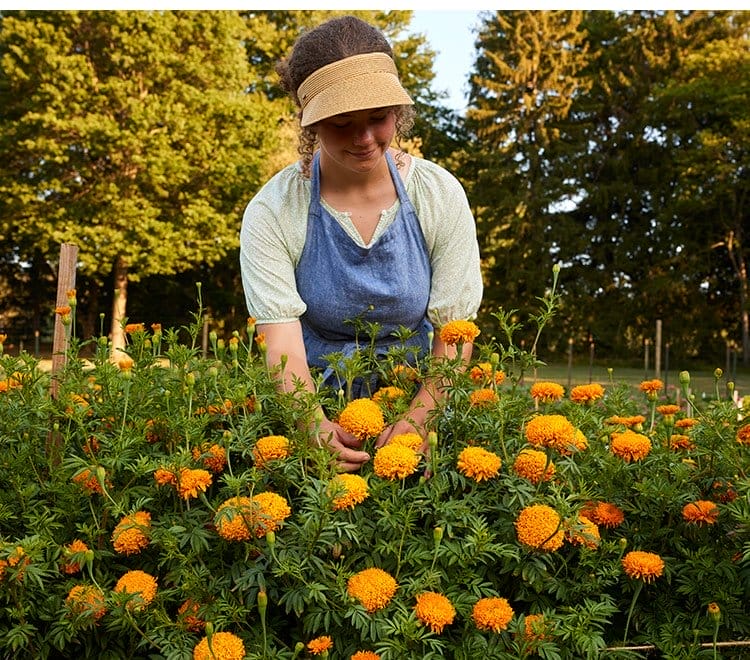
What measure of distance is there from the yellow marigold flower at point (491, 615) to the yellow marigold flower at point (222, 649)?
40 cm

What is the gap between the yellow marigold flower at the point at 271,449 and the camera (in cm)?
150

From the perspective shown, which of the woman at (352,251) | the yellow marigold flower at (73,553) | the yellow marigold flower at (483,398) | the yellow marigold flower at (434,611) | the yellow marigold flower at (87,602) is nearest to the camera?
→ the yellow marigold flower at (434,611)

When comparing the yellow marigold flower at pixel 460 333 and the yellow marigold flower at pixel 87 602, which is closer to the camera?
the yellow marigold flower at pixel 87 602

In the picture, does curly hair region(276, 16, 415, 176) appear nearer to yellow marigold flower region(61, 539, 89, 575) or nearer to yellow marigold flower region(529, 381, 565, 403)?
yellow marigold flower region(529, 381, 565, 403)

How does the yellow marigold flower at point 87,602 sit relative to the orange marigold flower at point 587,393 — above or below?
below

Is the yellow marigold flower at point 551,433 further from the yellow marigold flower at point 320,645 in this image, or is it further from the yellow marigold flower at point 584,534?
the yellow marigold flower at point 320,645

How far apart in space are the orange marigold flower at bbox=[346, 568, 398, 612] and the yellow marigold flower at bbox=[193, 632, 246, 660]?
203 mm

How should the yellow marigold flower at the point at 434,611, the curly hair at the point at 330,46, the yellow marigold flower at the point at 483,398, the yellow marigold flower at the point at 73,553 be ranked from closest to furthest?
the yellow marigold flower at the point at 434,611 → the yellow marigold flower at the point at 73,553 → the yellow marigold flower at the point at 483,398 → the curly hair at the point at 330,46

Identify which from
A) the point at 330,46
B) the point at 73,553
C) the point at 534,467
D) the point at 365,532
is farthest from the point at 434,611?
the point at 330,46

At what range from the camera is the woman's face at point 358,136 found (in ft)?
6.07

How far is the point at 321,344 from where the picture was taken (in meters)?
2.25

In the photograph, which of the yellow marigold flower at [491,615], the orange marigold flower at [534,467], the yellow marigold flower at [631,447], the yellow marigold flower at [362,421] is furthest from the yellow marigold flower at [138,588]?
the yellow marigold flower at [631,447]

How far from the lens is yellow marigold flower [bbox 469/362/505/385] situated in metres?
1.73

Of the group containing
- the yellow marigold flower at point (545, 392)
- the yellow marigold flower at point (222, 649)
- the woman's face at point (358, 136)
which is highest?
the woman's face at point (358, 136)
